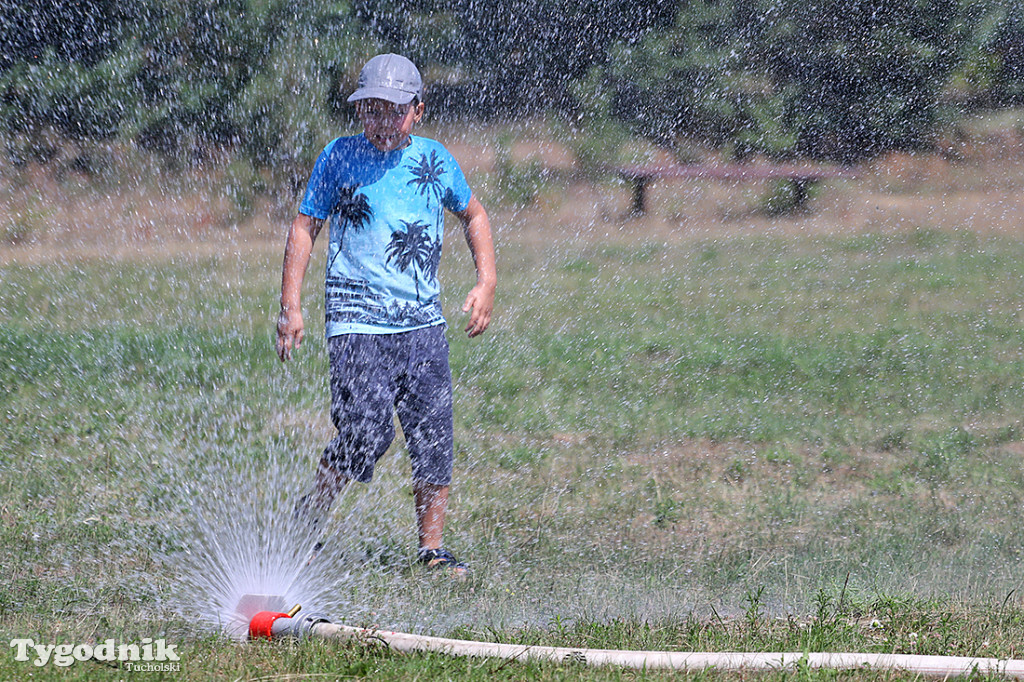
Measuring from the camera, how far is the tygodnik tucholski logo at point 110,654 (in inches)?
116

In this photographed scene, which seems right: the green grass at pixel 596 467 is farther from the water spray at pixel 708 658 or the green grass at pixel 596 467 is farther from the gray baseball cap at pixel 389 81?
the gray baseball cap at pixel 389 81

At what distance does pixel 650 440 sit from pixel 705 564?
148cm

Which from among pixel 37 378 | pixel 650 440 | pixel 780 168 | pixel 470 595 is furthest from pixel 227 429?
pixel 780 168

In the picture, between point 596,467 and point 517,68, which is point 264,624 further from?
point 517,68

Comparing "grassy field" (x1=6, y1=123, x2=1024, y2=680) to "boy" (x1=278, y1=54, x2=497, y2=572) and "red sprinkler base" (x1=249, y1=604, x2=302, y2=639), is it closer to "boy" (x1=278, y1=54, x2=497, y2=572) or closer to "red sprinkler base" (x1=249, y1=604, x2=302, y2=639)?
"red sprinkler base" (x1=249, y1=604, x2=302, y2=639)

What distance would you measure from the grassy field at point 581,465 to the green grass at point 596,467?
0.02 metres

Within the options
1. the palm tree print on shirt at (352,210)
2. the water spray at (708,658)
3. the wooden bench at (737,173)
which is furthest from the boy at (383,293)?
the wooden bench at (737,173)

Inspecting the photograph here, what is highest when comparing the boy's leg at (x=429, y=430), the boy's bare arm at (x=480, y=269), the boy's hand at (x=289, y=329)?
the boy's bare arm at (x=480, y=269)

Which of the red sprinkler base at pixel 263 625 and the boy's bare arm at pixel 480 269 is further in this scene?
the boy's bare arm at pixel 480 269

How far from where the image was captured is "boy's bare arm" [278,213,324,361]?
11.9ft

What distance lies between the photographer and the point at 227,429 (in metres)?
5.47

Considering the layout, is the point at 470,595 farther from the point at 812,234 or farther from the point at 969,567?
the point at 812,234

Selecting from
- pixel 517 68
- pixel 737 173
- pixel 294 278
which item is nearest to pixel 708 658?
pixel 294 278

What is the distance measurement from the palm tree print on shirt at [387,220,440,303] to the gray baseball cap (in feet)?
1.25
